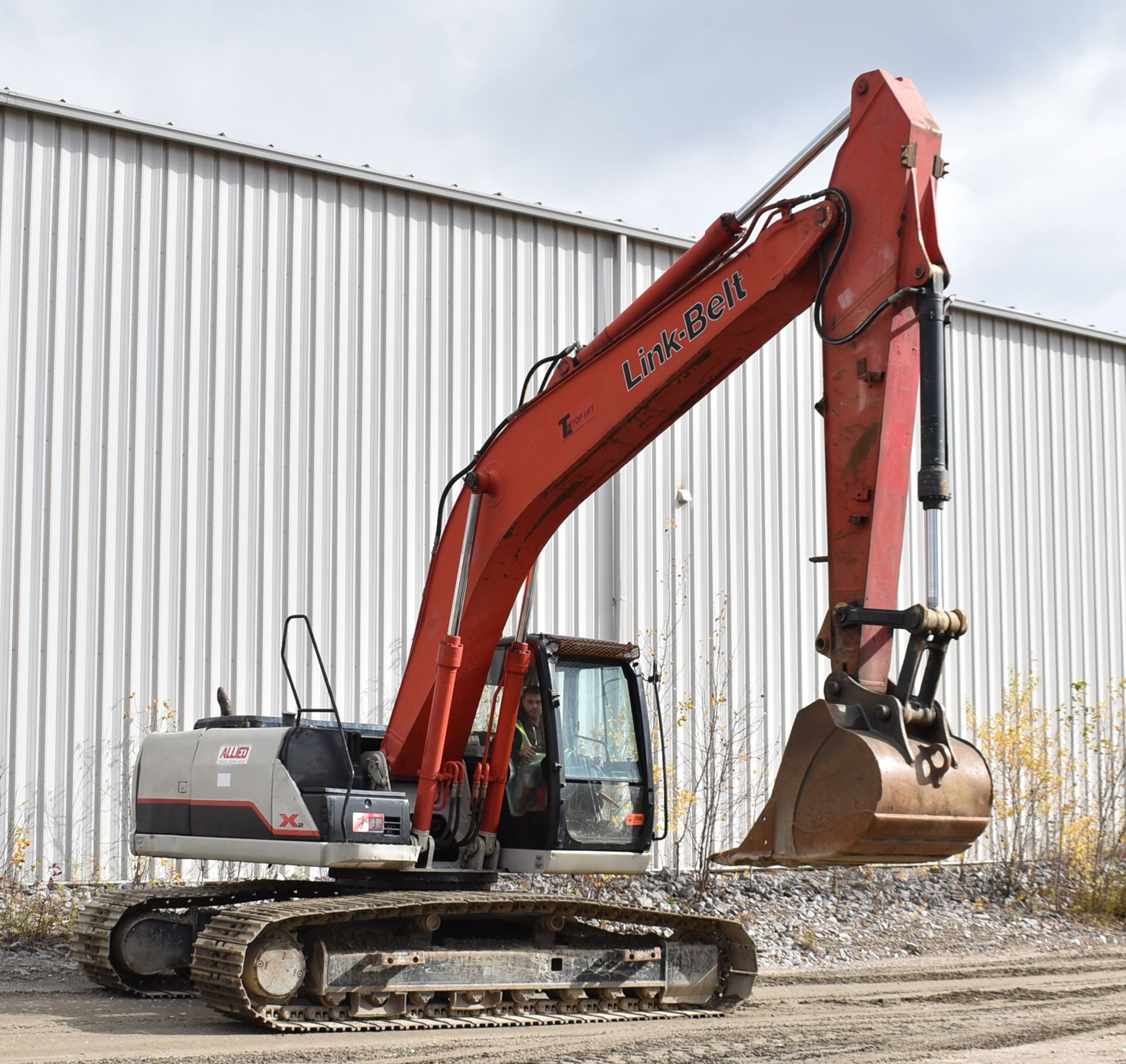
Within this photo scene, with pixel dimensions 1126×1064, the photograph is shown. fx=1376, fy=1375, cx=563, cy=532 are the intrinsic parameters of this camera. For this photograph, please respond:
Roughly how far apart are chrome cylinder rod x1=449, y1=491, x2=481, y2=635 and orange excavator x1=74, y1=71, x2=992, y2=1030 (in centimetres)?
2

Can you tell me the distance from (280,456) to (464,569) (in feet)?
17.7

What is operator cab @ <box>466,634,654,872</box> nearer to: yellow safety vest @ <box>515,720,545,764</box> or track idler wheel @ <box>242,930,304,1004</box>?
yellow safety vest @ <box>515,720,545,764</box>

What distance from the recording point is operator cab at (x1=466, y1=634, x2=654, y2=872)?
9.21m

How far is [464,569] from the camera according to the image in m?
8.97

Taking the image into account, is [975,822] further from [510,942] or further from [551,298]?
[551,298]

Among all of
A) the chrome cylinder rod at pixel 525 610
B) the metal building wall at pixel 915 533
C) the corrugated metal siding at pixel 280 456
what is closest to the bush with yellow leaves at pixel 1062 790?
the metal building wall at pixel 915 533

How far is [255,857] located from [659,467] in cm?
846

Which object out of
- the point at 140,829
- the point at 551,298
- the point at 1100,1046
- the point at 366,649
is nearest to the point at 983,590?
the point at 551,298

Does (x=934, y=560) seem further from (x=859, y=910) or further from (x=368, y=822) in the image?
(x=859, y=910)

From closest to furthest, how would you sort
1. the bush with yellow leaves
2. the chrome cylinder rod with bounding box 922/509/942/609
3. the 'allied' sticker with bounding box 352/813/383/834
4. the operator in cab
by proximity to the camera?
1. the chrome cylinder rod with bounding box 922/509/942/609
2. the 'allied' sticker with bounding box 352/813/383/834
3. the operator in cab
4. the bush with yellow leaves

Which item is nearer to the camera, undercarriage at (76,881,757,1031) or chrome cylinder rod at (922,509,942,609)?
chrome cylinder rod at (922,509,942,609)

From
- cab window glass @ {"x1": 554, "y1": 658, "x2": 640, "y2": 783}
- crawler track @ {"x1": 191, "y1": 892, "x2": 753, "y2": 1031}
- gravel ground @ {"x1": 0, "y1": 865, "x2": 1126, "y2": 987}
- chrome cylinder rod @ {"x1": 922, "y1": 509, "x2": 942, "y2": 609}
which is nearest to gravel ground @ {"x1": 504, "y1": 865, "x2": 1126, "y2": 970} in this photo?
gravel ground @ {"x1": 0, "y1": 865, "x2": 1126, "y2": 987}

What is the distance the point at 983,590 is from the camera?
1841cm

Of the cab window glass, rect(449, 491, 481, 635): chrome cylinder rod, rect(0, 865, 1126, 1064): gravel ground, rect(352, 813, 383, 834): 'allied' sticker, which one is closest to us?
rect(0, 865, 1126, 1064): gravel ground
